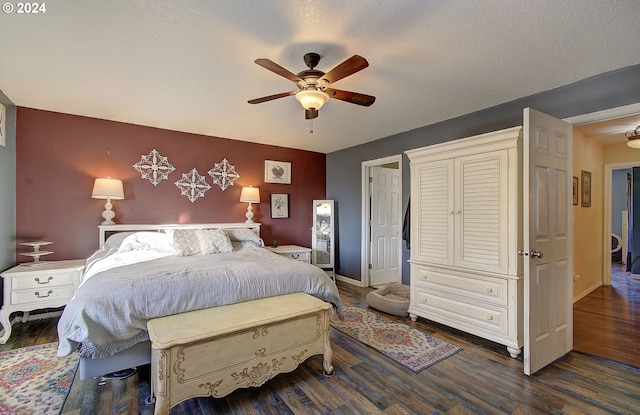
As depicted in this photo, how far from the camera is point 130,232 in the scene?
3.76 meters

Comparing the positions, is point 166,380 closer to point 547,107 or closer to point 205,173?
point 205,173

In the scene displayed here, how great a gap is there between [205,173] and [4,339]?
2.71 meters

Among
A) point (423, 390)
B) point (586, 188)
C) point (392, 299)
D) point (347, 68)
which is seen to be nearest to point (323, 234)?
point (392, 299)

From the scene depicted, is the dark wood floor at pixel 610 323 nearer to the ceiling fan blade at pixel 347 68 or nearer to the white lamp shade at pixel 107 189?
the ceiling fan blade at pixel 347 68

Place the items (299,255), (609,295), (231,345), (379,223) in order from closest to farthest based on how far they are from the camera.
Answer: (231,345), (609,295), (299,255), (379,223)

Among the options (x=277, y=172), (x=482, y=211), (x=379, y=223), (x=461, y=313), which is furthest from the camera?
(x=277, y=172)

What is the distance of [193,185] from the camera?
4.32 metres

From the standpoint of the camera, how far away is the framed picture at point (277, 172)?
5023 mm

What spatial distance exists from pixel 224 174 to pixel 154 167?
0.96m

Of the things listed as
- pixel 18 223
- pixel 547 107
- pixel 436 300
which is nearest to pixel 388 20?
pixel 547 107

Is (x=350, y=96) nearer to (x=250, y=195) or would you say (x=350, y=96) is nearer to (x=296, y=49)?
(x=296, y=49)

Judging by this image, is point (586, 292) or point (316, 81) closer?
point (316, 81)

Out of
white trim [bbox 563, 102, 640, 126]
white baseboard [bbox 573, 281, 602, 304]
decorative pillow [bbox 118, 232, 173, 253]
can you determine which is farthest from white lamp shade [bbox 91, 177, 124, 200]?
white baseboard [bbox 573, 281, 602, 304]

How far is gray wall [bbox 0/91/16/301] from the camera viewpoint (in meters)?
3.01
